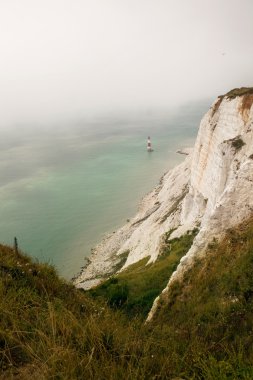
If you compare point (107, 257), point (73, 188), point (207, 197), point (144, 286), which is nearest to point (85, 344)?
point (144, 286)

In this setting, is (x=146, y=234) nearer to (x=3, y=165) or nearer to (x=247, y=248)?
(x=247, y=248)

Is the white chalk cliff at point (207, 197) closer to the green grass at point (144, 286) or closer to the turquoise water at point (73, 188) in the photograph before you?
the green grass at point (144, 286)

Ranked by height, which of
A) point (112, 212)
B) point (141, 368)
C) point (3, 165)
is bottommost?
point (112, 212)

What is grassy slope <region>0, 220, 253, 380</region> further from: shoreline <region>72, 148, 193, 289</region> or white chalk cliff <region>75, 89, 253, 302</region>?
shoreline <region>72, 148, 193, 289</region>

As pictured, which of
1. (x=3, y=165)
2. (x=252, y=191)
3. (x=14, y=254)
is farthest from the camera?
(x=3, y=165)

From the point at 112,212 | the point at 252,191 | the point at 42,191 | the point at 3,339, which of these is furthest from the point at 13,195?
the point at 3,339

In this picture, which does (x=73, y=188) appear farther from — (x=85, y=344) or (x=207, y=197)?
(x=85, y=344)
